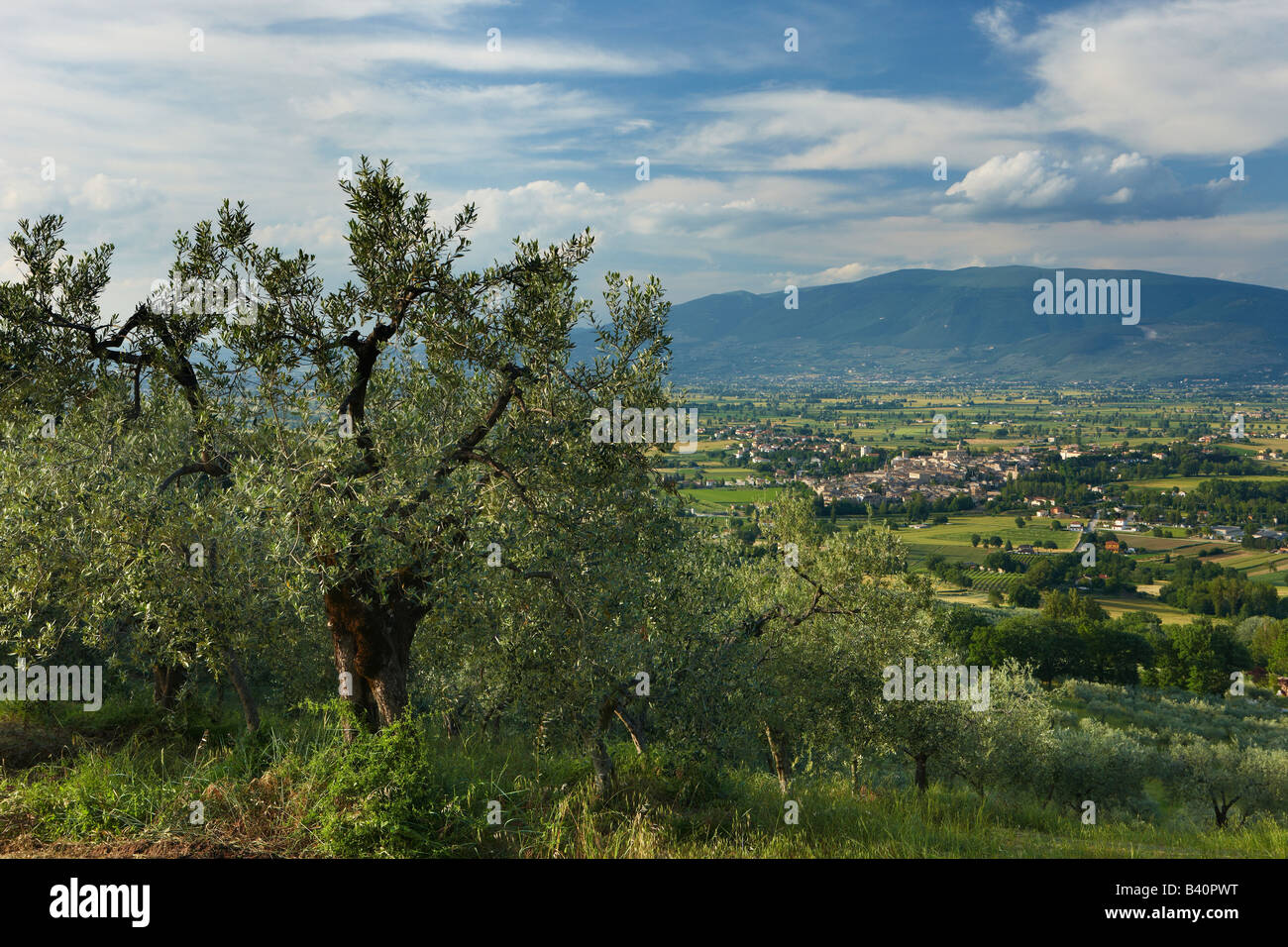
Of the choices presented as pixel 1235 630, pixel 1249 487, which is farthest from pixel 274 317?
pixel 1249 487

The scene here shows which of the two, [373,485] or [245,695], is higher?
[373,485]

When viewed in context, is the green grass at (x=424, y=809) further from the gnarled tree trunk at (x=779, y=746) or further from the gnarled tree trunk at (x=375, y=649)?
the gnarled tree trunk at (x=779, y=746)

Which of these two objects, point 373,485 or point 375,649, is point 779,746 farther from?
point 373,485

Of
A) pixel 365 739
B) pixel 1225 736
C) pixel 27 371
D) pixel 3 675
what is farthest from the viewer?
pixel 1225 736

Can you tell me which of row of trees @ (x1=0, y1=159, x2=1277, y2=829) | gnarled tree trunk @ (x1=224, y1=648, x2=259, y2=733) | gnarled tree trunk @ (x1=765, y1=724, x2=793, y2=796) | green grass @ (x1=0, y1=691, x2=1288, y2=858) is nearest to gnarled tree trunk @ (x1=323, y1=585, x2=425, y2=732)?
row of trees @ (x1=0, y1=159, x2=1277, y2=829)

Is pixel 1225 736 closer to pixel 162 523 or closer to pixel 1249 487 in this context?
pixel 162 523

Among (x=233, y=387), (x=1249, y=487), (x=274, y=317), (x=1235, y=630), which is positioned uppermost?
(x=274, y=317)

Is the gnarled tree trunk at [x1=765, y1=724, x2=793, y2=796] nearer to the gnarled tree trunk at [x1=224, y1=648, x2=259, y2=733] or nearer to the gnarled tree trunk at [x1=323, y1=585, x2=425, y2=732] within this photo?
the gnarled tree trunk at [x1=323, y1=585, x2=425, y2=732]

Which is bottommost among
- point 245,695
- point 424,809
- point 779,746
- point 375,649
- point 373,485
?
point 779,746

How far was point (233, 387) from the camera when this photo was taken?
1138 centimetres

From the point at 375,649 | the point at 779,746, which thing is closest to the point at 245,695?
the point at 375,649

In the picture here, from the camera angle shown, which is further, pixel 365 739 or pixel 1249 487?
pixel 1249 487

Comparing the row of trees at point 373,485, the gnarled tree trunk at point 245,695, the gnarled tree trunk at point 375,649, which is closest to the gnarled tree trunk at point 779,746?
the row of trees at point 373,485
